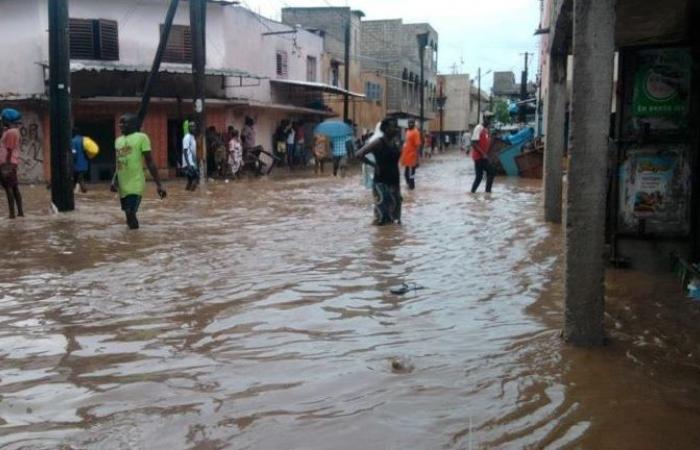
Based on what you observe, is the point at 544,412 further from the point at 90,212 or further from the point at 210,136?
the point at 210,136

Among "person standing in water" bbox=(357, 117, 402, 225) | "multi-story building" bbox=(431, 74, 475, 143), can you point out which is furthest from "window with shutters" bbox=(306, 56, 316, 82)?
"multi-story building" bbox=(431, 74, 475, 143)

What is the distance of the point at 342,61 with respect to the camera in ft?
121

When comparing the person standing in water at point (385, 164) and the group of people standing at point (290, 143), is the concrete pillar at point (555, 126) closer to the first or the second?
the person standing in water at point (385, 164)

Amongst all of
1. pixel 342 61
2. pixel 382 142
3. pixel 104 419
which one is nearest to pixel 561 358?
pixel 104 419

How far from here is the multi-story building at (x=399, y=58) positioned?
4912cm

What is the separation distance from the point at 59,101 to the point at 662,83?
30.6 feet

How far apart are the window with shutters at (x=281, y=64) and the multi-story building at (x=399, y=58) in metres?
17.4

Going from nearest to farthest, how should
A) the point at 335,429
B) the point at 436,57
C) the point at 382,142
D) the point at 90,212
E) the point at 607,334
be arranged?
the point at 335,429
the point at 607,334
the point at 382,142
the point at 90,212
the point at 436,57

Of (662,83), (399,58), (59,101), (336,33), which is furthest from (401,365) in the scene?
(399,58)

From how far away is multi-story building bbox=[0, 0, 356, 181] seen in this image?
2144 cm

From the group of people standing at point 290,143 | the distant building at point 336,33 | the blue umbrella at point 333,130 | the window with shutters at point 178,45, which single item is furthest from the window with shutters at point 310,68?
the window with shutters at point 178,45

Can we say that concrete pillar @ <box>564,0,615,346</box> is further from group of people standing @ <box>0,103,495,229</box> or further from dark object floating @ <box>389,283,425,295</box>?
group of people standing @ <box>0,103,495,229</box>

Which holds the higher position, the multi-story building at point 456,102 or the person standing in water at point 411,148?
the multi-story building at point 456,102

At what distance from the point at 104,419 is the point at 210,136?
65.5 ft
